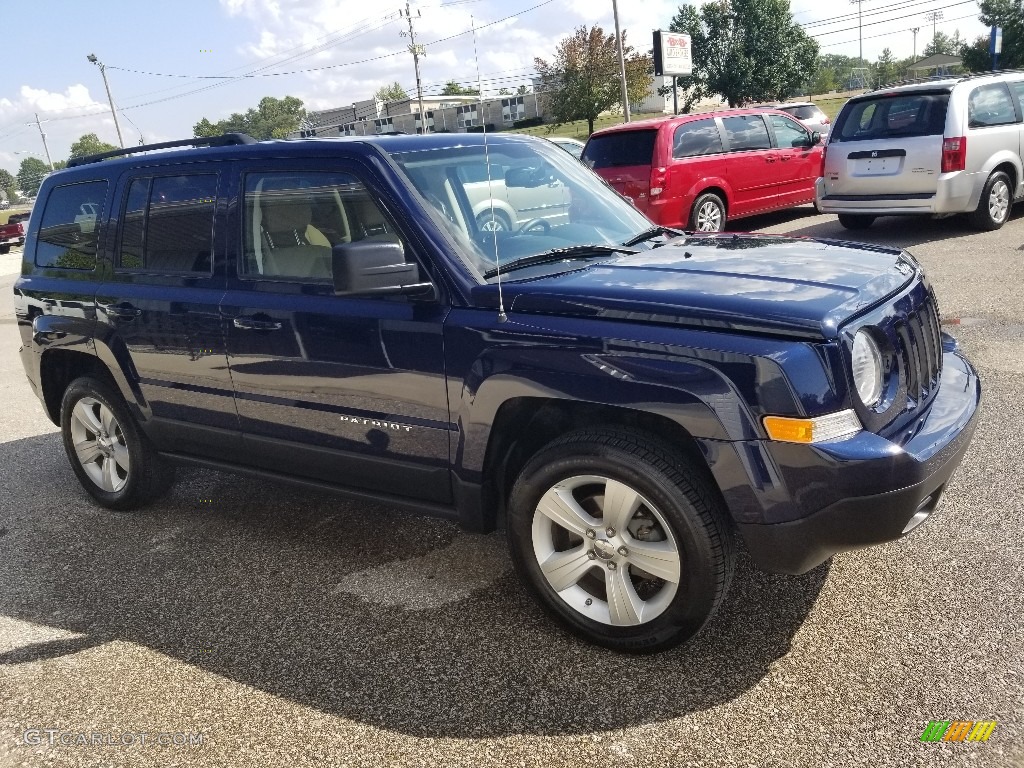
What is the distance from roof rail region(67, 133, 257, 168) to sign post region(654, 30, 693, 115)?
2872 centimetres

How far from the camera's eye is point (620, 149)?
453 inches

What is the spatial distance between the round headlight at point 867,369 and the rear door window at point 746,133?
9798mm

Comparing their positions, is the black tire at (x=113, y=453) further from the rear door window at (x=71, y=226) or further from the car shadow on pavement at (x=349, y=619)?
the rear door window at (x=71, y=226)

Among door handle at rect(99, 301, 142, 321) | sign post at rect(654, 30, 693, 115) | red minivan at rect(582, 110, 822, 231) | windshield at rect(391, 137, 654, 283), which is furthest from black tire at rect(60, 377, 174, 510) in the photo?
sign post at rect(654, 30, 693, 115)

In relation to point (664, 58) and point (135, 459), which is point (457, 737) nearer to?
point (135, 459)

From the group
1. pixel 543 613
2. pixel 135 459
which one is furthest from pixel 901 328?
pixel 135 459

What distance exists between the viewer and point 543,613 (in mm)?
3396

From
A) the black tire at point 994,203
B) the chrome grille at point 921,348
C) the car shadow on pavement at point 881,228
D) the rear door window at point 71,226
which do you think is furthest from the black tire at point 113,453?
the black tire at point 994,203

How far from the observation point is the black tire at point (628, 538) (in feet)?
9.31

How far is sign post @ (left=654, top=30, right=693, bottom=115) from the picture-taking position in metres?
32.5

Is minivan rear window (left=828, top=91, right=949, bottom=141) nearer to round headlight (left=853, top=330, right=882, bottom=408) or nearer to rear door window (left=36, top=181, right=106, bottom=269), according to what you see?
round headlight (left=853, top=330, right=882, bottom=408)

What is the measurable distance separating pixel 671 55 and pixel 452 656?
3407cm

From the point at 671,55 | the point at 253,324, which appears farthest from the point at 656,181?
the point at 671,55

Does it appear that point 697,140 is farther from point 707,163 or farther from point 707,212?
point 707,212
